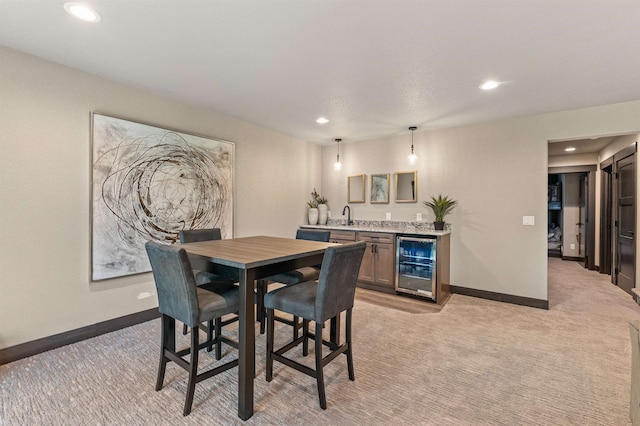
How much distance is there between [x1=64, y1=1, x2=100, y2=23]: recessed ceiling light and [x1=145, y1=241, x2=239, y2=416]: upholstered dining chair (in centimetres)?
152

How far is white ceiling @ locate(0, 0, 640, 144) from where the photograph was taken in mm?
1836

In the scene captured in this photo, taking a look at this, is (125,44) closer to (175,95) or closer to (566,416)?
(175,95)

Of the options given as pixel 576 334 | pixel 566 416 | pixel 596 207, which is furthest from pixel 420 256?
pixel 596 207

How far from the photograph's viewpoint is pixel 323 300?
1.87 meters

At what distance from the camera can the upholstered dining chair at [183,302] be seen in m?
1.74

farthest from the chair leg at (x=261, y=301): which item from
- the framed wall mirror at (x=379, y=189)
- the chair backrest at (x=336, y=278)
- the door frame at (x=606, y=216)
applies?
the door frame at (x=606, y=216)

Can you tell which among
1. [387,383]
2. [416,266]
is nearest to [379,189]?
[416,266]

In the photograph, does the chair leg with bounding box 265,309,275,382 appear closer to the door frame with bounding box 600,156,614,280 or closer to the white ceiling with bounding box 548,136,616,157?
the white ceiling with bounding box 548,136,616,157

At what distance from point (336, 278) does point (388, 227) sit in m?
3.16

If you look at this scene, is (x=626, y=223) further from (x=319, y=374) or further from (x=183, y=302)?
(x=183, y=302)

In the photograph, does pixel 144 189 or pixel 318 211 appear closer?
pixel 144 189

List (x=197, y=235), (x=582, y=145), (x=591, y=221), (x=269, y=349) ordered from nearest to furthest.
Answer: (x=269, y=349) → (x=197, y=235) → (x=582, y=145) → (x=591, y=221)

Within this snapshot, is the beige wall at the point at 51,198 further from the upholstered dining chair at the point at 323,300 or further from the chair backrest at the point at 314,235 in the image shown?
the upholstered dining chair at the point at 323,300

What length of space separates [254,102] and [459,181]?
3079mm
